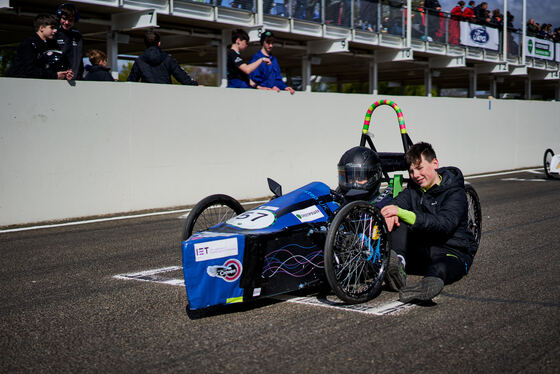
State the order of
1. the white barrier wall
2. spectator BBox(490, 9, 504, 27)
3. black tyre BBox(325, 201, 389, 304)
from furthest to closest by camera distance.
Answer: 1. spectator BBox(490, 9, 504, 27)
2. the white barrier wall
3. black tyre BBox(325, 201, 389, 304)

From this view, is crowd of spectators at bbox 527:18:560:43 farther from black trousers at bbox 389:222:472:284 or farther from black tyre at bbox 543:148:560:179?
black trousers at bbox 389:222:472:284

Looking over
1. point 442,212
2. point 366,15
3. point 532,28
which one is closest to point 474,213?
point 442,212

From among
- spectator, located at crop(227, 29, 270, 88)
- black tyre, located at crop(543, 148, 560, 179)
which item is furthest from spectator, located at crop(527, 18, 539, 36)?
spectator, located at crop(227, 29, 270, 88)

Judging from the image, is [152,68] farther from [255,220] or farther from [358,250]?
[358,250]

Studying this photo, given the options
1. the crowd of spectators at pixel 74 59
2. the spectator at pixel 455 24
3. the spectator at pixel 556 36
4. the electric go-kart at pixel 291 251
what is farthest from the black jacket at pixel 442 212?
the spectator at pixel 556 36

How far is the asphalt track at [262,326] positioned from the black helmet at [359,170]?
3.16 feet

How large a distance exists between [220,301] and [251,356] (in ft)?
2.48

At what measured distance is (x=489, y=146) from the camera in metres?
18.0

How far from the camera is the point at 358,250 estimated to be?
4816mm

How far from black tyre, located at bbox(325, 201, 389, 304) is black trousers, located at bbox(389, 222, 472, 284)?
0.46ft

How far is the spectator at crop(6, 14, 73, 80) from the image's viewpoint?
896 cm

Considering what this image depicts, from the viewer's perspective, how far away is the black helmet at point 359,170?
554 cm

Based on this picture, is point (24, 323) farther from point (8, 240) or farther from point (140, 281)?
point (8, 240)

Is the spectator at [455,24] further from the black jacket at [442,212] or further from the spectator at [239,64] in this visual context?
the black jacket at [442,212]
